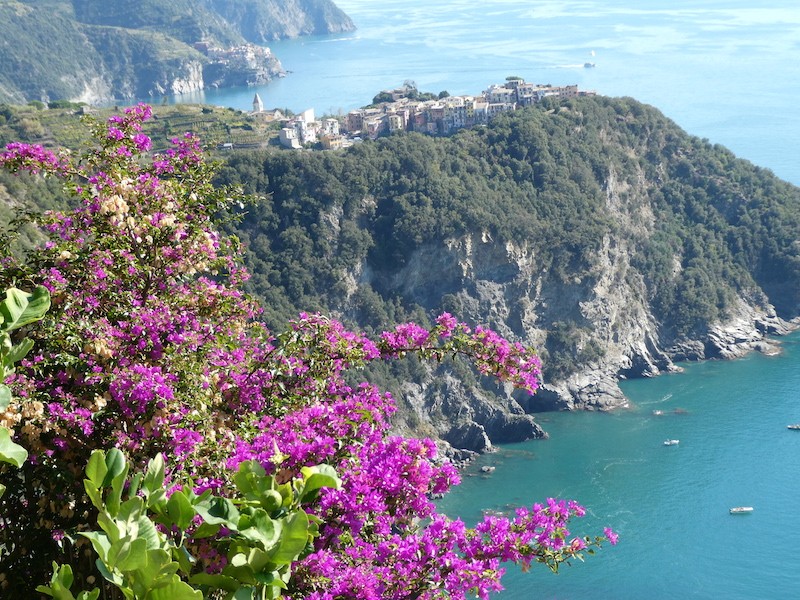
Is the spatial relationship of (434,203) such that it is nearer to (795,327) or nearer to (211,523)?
(795,327)

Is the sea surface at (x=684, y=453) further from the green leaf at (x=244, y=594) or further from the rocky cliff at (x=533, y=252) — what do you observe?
the green leaf at (x=244, y=594)

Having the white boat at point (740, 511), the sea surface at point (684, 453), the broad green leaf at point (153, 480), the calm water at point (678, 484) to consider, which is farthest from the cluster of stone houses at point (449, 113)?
the broad green leaf at point (153, 480)

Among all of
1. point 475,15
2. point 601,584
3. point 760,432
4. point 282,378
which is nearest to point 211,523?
point 282,378

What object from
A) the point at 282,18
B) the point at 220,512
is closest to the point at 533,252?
the point at 220,512

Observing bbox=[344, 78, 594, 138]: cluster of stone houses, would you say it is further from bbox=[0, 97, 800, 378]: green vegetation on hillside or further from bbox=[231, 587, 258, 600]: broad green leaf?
bbox=[231, 587, 258, 600]: broad green leaf

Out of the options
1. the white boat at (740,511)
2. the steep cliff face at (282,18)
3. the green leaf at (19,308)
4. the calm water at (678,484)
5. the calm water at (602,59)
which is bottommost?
the calm water at (678,484)

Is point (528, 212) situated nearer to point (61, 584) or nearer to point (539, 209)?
point (539, 209)

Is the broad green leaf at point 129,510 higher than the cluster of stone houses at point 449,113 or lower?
higher

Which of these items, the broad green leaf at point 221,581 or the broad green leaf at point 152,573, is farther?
the broad green leaf at point 221,581
